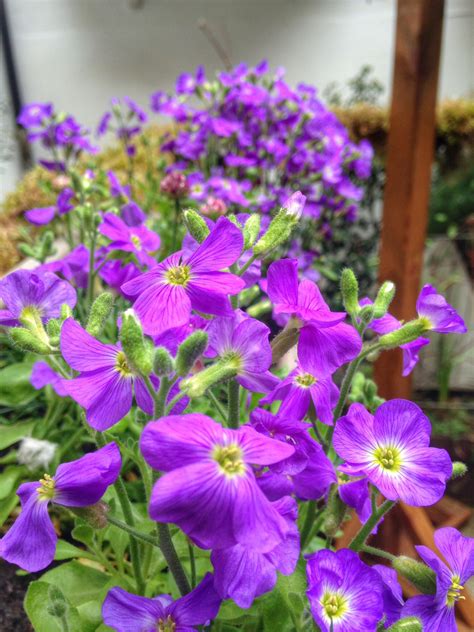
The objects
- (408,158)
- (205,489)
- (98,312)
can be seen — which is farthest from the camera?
(408,158)

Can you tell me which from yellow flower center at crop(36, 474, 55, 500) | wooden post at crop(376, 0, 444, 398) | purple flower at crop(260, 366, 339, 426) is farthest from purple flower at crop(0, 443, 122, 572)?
wooden post at crop(376, 0, 444, 398)

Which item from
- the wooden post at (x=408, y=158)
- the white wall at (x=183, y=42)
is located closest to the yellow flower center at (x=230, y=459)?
the wooden post at (x=408, y=158)

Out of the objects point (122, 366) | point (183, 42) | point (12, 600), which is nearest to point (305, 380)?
point (122, 366)

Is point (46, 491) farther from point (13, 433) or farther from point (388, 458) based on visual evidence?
point (13, 433)

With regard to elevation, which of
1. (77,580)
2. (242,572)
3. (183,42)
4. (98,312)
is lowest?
(77,580)

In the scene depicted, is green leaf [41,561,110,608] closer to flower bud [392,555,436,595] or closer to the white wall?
flower bud [392,555,436,595]

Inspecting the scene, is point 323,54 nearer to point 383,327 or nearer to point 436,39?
point 436,39
